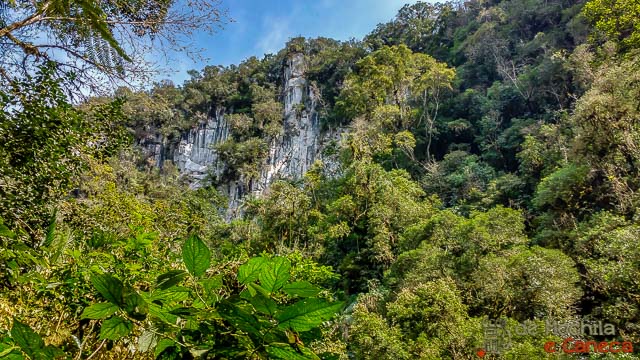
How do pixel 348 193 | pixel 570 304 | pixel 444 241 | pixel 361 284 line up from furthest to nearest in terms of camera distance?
pixel 348 193 → pixel 361 284 → pixel 444 241 → pixel 570 304

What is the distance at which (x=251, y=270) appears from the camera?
341 mm

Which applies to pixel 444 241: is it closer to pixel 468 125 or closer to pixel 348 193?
pixel 348 193

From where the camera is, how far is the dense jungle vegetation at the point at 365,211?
0.37 metres

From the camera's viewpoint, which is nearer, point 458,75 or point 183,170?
point 458,75

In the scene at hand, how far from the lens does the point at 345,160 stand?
12.7 meters

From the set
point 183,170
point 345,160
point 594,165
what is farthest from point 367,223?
point 183,170

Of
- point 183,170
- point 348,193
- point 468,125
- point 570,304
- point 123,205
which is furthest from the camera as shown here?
point 183,170

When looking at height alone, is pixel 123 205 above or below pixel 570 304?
above

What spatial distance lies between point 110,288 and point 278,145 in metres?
21.9

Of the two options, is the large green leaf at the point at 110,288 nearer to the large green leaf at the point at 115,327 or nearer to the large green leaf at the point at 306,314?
the large green leaf at the point at 115,327

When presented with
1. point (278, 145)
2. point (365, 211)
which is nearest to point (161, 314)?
point (365, 211)

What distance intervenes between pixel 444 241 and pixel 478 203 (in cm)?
376

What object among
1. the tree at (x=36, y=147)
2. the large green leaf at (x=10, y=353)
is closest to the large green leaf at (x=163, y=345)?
the large green leaf at (x=10, y=353)

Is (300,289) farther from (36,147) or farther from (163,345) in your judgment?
(36,147)
